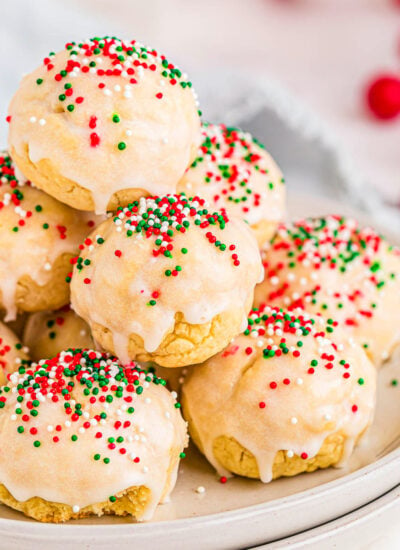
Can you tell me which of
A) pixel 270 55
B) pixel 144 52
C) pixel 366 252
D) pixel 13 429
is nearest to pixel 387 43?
pixel 270 55

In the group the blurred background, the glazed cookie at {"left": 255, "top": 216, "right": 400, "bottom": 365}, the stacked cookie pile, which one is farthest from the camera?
the blurred background

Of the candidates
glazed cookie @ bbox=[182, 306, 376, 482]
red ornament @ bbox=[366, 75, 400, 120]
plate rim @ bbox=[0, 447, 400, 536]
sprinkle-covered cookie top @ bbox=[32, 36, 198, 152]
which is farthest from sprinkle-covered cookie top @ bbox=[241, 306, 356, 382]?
red ornament @ bbox=[366, 75, 400, 120]

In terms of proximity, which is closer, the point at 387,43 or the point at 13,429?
the point at 13,429

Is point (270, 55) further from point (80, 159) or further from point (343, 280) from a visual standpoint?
point (80, 159)

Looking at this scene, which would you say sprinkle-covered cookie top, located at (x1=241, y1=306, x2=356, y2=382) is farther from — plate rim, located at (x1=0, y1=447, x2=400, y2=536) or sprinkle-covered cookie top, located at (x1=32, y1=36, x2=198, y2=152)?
sprinkle-covered cookie top, located at (x1=32, y1=36, x2=198, y2=152)

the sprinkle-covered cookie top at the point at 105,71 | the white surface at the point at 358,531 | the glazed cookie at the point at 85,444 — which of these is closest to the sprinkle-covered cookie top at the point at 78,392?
the glazed cookie at the point at 85,444

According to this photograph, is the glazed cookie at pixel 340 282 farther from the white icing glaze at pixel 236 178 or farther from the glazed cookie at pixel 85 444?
the glazed cookie at pixel 85 444

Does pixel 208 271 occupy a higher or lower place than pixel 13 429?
higher

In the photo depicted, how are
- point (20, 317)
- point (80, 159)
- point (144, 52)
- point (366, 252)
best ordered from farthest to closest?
point (366, 252) < point (20, 317) < point (144, 52) < point (80, 159)
